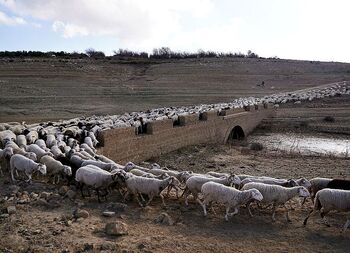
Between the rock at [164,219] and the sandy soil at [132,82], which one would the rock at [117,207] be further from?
the sandy soil at [132,82]

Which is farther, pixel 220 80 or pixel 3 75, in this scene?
pixel 220 80

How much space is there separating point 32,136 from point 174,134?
7.35 metres

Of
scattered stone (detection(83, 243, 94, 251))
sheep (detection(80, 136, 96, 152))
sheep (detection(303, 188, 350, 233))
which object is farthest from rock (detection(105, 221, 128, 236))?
sheep (detection(80, 136, 96, 152))

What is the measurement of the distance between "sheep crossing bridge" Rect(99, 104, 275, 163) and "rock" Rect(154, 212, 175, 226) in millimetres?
7322

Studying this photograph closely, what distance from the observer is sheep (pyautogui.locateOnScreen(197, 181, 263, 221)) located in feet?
28.2

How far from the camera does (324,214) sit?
862cm

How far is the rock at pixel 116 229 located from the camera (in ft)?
24.4

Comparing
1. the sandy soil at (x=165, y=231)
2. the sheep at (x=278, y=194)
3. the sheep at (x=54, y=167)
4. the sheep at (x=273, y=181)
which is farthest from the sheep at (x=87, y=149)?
the sheep at (x=278, y=194)

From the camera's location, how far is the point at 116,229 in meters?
7.48

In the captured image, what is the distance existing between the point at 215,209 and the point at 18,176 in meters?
5.04

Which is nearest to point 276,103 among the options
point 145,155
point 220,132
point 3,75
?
point 220,132

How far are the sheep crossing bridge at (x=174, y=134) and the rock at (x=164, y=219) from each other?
7.32m

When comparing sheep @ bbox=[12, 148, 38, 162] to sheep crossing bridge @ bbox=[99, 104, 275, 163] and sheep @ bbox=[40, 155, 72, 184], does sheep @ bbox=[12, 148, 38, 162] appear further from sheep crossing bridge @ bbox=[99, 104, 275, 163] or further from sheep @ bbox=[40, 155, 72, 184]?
sheep crossing bridge @ bbox=[99, 104, 275, 163]

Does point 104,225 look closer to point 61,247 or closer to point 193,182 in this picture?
point 61,247
